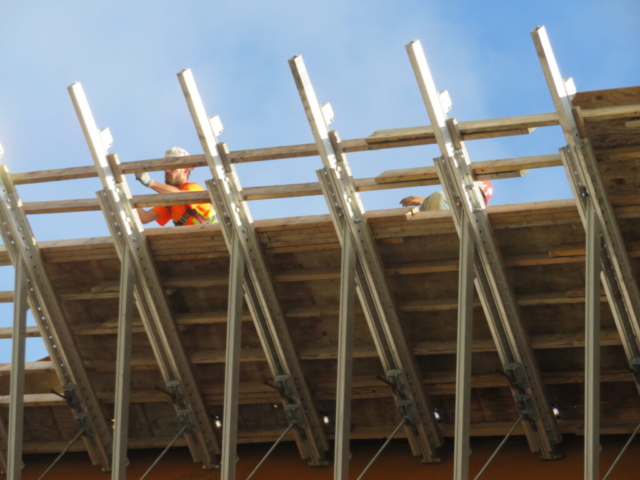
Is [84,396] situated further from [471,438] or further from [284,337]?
[471,438]

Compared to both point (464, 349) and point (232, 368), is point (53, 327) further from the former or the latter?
point (464, 349)

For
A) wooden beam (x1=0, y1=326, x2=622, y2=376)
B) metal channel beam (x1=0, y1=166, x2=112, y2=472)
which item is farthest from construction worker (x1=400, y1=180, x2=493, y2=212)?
metal channel beam (x1=0, y1=166, x2=112, y2=472)

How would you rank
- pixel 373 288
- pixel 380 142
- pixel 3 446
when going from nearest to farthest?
pixel 380 142 → pixel 373 288 → pixel 3 446

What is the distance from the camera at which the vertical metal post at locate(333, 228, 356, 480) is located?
25.2ft

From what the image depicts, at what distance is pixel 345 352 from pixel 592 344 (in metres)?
1.60

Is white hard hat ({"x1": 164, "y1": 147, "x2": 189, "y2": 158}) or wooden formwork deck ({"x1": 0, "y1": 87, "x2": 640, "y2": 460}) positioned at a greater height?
white hard hat ({"x1": 164, "y1": 147, "x2": 189, "y2": 158})

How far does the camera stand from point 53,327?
8672 millimetres

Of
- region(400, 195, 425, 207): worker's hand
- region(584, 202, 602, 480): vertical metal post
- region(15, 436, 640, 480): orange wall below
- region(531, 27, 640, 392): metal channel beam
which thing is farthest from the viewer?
region(400, 195, 425, 207): worker's hand

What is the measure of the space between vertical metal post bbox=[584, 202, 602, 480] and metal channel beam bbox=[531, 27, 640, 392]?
0.07 metres

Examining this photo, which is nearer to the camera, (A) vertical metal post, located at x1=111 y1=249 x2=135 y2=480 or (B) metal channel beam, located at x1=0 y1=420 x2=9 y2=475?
(A) vertical metal post, located at x1=111 y1=249 x2=135 y2=480

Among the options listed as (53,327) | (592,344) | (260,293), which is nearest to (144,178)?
(260,293)

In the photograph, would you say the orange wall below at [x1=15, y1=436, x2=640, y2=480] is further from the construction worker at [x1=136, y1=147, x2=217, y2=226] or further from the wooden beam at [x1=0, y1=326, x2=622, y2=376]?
the construction worker at [x1=136, y1=147, x2=217, y2=226]

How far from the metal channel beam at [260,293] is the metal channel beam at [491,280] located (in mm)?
1421

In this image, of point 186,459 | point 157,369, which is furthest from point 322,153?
point 186,459
